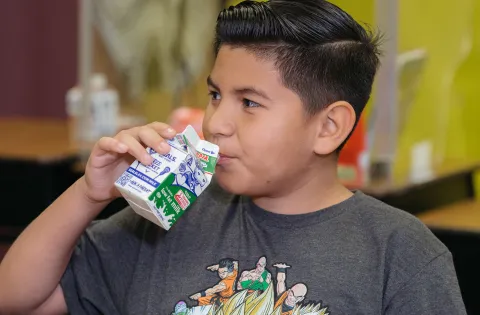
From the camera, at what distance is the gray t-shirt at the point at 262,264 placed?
1.38 metres

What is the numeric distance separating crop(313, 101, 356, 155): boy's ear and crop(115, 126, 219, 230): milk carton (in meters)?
0.19

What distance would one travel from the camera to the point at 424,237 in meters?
1.43

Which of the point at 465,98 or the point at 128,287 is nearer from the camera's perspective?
the point at 128,287

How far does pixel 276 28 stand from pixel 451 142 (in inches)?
83.7

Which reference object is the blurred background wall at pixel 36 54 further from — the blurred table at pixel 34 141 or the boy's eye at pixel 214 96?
the boy's eye at pixel 214 96

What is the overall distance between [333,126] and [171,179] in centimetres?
31

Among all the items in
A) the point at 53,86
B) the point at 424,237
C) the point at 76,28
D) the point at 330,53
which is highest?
the point at 330,53

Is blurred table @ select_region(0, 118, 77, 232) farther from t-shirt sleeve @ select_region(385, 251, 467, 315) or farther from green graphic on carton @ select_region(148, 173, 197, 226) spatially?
t-shirt sleeve @ select_region(385, 251, 467, 315)

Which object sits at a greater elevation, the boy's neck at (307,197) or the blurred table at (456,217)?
the boy's neck at (307,197)

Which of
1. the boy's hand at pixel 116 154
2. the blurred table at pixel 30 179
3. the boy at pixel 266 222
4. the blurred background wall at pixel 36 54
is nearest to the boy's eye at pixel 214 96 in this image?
the boy at pixel 266 222

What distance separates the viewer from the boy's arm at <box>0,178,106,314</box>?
1530 millimetres

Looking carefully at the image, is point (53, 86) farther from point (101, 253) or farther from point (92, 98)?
point (101, 253)

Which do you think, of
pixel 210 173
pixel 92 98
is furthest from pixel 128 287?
pixel 92 98

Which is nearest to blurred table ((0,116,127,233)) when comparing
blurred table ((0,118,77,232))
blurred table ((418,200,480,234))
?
blurred table ((0,118,77,232))
